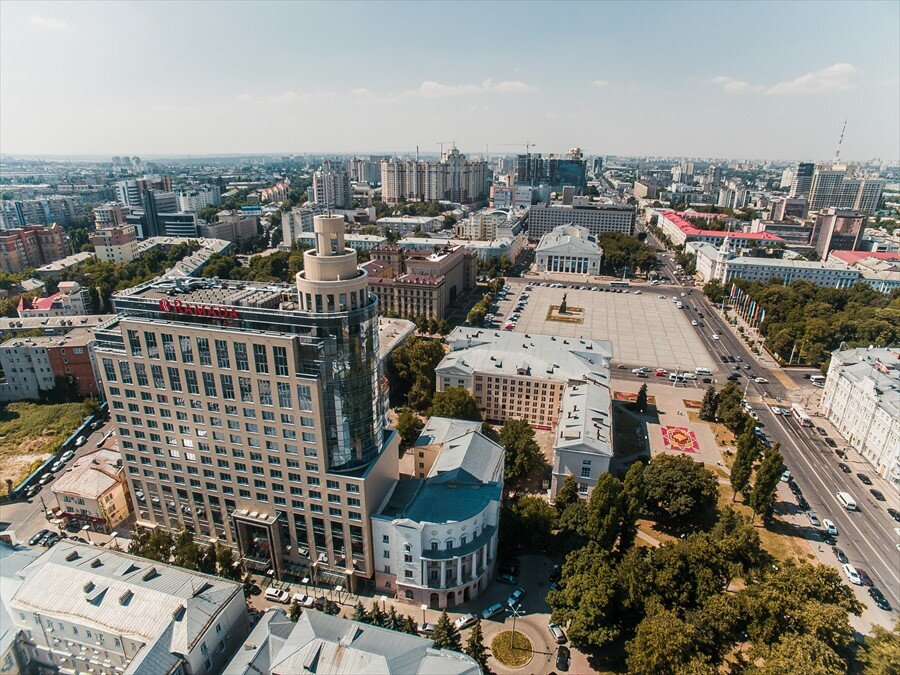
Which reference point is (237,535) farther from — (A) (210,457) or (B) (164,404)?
(B) (164,404)

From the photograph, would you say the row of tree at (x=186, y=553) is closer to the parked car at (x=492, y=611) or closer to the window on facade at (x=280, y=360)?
the window on facade at (x=280, y=360)

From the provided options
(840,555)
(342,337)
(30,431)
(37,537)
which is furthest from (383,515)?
(30,431)

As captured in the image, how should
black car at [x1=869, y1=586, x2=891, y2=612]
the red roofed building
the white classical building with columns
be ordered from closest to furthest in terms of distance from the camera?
the white classical building with columns
black car at [x1=869, y1=586, x2=891, y2=612]
the red roofed building

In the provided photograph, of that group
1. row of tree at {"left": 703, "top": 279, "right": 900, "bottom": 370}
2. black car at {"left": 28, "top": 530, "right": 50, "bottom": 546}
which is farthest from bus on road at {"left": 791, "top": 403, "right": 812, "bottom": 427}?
black car at {"left": 28, "top": 530, "right": 50, "bottom": 546}

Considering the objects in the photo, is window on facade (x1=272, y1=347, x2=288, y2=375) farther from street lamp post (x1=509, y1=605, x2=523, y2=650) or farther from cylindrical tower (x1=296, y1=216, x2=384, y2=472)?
street lamp post (x1=509, y1=605, x2=523, y2=650)

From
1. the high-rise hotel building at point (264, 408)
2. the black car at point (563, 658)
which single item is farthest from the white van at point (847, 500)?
the high-rise hotel building at point (264, 408)

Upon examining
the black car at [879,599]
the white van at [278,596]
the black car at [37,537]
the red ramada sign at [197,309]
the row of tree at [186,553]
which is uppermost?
the red ramada sign at [197,309]
